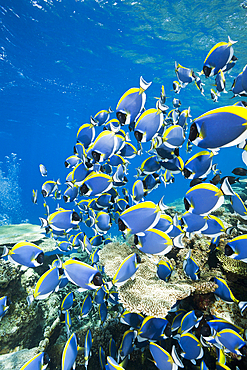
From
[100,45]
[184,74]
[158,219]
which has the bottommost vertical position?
[158,219]

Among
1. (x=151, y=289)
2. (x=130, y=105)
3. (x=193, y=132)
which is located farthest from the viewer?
(x=151, y=289)

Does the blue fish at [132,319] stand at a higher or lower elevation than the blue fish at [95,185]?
lower

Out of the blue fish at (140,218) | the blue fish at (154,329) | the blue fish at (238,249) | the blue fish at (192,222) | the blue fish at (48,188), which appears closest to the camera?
the blue fish at (140,218)

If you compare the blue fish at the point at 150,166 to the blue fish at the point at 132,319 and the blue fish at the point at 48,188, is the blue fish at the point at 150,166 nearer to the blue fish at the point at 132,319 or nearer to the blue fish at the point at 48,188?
the blue fish at the point at 48,188

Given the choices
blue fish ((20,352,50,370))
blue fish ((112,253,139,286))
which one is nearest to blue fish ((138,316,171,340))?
blue fish ((112,253,139,286))

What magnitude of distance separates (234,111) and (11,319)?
5.37 m

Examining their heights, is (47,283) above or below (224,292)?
above

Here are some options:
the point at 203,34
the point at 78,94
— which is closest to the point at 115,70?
the point at 78,94

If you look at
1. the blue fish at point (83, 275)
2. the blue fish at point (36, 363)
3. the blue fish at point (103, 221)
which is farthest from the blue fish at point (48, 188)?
the blue fish at point (36, 363)

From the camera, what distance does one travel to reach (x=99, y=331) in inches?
137

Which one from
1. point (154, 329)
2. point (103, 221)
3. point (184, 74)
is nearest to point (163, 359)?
point (154, 329)

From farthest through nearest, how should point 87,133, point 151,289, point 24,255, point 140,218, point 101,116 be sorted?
point 101,116 → point 87,133 → point 151,289 → point 24,255 → point 140,218

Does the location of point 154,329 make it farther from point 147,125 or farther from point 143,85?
point 143,85

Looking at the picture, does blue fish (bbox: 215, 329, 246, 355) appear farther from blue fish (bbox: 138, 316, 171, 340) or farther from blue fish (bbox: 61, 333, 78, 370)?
blue fish (bbox: 61, 333, 78, 370)
